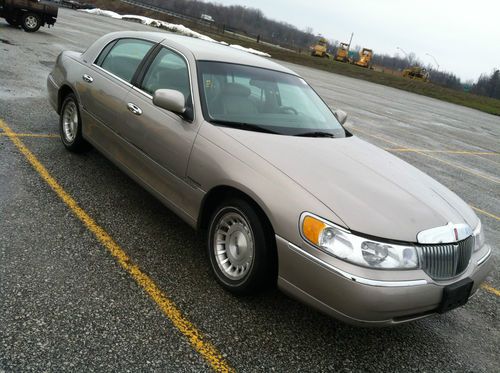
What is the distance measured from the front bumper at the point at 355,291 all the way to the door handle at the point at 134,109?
196 centimetres

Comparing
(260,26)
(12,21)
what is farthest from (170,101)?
(260,26)

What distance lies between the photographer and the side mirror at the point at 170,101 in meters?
3.56

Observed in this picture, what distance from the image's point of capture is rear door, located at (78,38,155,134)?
14.5 ft

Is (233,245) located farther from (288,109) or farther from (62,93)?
(62,93)

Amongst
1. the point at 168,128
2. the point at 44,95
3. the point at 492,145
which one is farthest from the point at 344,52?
the point at 168,128

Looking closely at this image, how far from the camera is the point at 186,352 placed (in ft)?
8.79

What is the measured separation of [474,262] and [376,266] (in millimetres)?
941

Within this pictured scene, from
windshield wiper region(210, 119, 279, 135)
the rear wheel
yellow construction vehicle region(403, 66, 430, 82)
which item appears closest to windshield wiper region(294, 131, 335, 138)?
windshield wiper region(210, 119, 279, 135)

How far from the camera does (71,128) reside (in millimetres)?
5430

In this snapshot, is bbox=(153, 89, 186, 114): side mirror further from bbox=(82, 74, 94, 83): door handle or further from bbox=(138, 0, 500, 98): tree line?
bbox=(138, 0, 500, 98): tree line

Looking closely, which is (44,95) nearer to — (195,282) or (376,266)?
(195,282)

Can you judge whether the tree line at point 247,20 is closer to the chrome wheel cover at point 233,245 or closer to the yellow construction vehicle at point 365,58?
the yellow construction vehicle at point 365,58

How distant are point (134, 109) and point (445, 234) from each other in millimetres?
2781

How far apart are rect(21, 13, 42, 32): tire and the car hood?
1693cm
